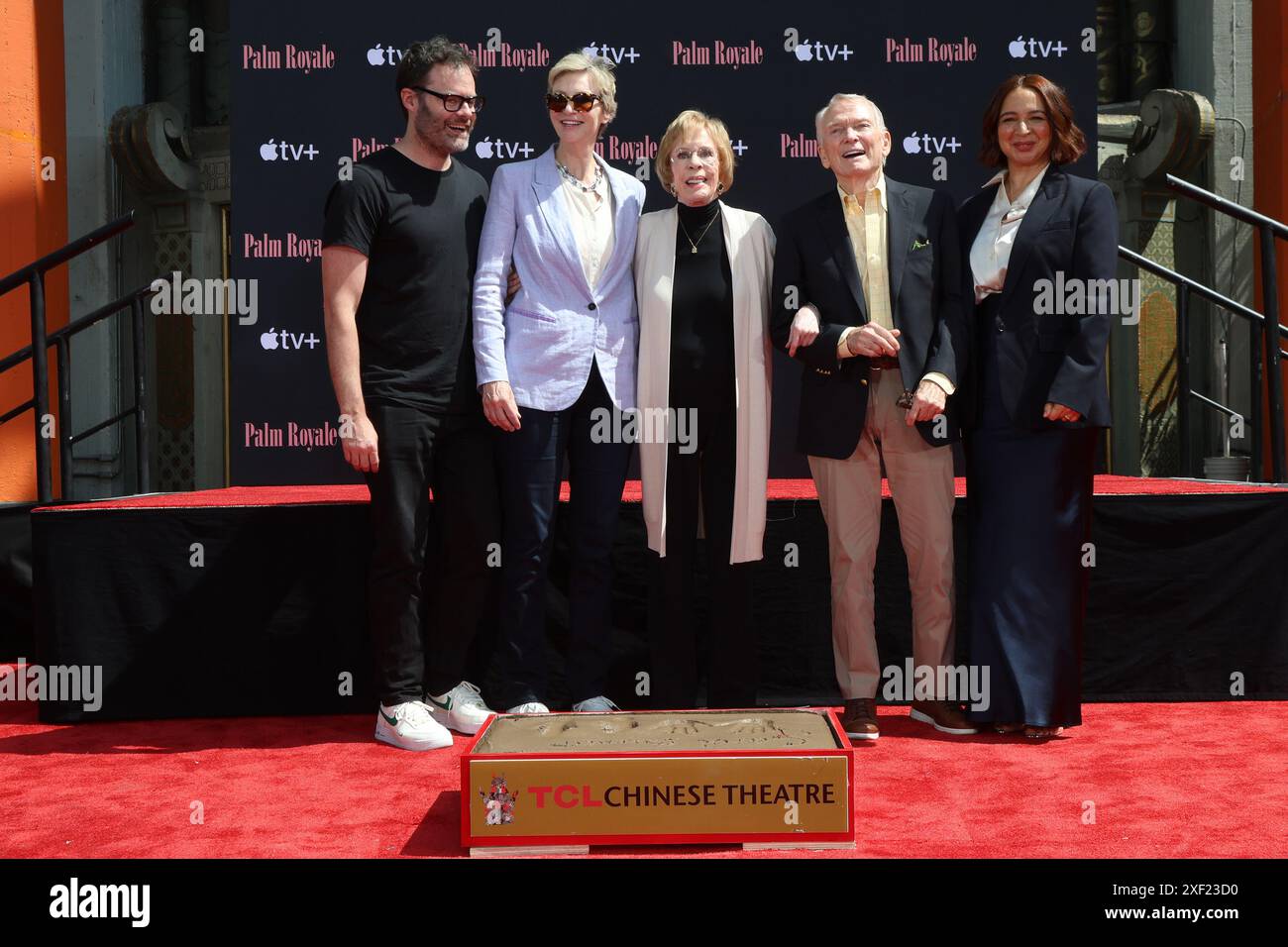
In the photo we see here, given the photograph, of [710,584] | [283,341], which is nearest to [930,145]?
[710,584]

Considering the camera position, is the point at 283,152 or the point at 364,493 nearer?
the point at 364,493

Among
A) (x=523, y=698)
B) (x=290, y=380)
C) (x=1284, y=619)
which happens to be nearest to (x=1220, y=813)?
→ (x=1284, y=619)

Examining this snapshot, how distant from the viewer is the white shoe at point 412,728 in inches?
117

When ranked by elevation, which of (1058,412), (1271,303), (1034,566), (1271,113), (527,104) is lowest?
(1034,566)

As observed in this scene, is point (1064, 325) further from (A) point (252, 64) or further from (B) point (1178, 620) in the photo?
(A) point (252, 64)

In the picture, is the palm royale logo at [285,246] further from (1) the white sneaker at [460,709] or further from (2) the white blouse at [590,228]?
(1) the white sneaker at [460,709]

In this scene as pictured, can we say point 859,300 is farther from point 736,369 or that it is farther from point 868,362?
point 736,369

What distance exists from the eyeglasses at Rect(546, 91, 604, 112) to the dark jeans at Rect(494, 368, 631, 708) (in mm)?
644

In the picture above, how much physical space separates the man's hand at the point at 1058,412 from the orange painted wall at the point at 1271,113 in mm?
3506

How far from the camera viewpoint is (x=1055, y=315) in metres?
2.91

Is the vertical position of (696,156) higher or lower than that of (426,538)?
higher

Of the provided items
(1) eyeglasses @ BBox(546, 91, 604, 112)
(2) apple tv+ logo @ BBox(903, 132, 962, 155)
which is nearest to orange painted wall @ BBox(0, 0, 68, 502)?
(1) eyeglasses @ BBox(546, 91, 604, 112)

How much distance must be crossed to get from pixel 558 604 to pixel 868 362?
3.80 feet
